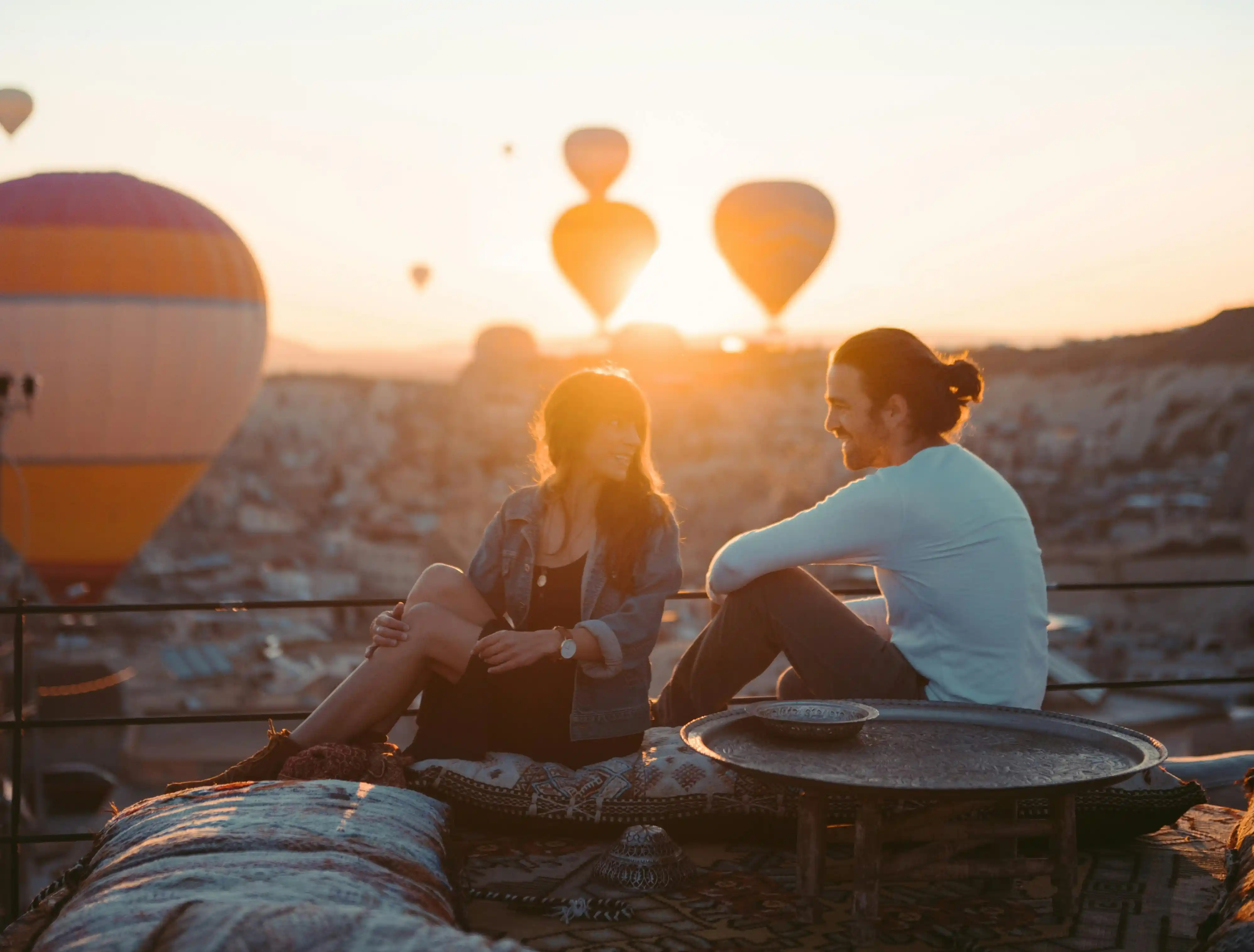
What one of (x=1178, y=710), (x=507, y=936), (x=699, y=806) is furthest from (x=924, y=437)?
(x=1178, y=710)

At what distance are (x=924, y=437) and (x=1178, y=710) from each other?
1549 cm

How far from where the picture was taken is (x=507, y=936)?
238 cm

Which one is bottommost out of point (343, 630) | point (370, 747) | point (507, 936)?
point (343, 630)

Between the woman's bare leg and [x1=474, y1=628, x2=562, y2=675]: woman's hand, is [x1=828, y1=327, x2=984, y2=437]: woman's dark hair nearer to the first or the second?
[x1=474, y1=628, x2=562, y2=675]: woman's hand

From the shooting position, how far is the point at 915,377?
2826 millimetres

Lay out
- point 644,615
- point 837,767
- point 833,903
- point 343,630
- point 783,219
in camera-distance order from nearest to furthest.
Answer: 1. point 837,767
2. point 833,903
3. point 644,615
4. point 783,219
5. point 343,630

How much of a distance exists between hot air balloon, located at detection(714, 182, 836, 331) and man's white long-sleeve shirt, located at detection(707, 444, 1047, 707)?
2114 centimetres

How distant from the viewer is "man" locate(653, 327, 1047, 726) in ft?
8.73

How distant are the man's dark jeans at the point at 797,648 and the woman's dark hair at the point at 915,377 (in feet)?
1.60

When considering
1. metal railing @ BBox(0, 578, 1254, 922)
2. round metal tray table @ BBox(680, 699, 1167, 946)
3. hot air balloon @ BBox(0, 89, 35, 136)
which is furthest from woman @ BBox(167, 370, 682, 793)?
hot air balloon @ BBox(0, 89, 35, 136)

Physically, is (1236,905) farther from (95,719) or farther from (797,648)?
(95,719)

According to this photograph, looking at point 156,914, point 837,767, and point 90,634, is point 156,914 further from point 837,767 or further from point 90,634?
point 90,634

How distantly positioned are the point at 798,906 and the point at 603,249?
27.3 m

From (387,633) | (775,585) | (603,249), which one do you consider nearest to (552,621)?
(387,633)
